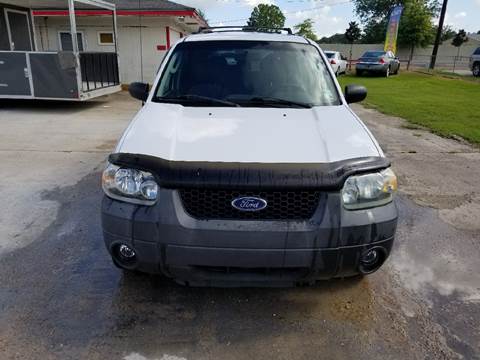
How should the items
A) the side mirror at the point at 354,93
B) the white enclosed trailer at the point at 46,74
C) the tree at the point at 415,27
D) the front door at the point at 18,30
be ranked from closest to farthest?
the side mirror at the point at 354,93
the white enclosed trailer at the point at 46,74
the front door at the point at 18,30
the tree at the point at 415,27

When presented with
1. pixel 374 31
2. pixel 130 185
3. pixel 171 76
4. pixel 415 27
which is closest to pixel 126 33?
pixel 171 76

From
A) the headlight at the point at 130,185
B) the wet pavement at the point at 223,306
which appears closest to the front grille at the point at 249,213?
the headlight at the point at 130,185

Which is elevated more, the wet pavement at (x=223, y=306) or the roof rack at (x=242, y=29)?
the roof rack at (x=242, y=29)

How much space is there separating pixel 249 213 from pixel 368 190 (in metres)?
0.74

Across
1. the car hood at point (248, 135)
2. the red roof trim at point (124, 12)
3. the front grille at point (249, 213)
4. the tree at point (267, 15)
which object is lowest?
the front grille at point (249, 213)

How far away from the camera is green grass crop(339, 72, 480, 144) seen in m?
9.08

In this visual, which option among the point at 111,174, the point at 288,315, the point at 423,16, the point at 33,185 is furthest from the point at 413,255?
the point at 423,16

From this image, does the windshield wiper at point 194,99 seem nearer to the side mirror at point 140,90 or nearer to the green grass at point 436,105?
the side mirror at point 140,90

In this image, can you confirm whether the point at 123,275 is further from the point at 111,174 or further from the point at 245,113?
the point at 245,113

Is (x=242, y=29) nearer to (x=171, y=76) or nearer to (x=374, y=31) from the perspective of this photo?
(x=171, y=76)

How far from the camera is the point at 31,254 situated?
11.0 ft

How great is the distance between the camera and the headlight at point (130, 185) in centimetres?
232

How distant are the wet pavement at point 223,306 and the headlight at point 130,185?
81 cm

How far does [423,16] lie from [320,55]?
52.9 meters
